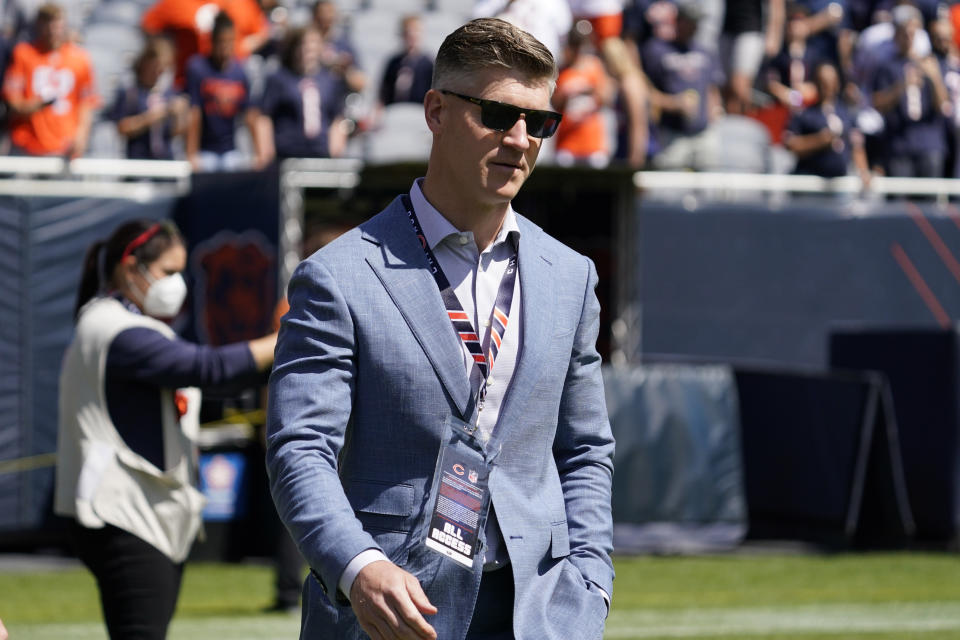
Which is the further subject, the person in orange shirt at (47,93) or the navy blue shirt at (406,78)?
the navy blue shirt at (406,78)

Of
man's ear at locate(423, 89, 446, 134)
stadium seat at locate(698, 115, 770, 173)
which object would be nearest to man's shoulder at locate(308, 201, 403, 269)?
man's ear at locate(423, 89, 446, 134)

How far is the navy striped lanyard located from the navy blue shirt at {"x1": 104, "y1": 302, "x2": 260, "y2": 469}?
2.34 metres

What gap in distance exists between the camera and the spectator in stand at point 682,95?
49.8 ft

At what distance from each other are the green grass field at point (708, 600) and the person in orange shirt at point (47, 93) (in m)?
4.06

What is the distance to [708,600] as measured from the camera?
10336mm

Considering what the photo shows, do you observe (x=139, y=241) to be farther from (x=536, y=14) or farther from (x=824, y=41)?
(x=824, y=41)

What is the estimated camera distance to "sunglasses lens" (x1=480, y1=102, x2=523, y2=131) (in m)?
3.21

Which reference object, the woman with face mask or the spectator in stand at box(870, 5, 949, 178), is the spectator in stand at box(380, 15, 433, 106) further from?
the woman with face mask

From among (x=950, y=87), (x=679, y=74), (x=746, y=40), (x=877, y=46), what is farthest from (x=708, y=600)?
(x=746, y=40)

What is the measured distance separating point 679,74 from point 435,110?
12.2 m

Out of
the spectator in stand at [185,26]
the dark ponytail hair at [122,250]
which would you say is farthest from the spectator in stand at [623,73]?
the dark ponytail hair at [122,250]

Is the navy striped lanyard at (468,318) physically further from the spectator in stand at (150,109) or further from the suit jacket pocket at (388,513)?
the spectator in stand at (150,109)

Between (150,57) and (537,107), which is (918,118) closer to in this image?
(150,57)

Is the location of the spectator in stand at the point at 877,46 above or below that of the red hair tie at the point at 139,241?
above
